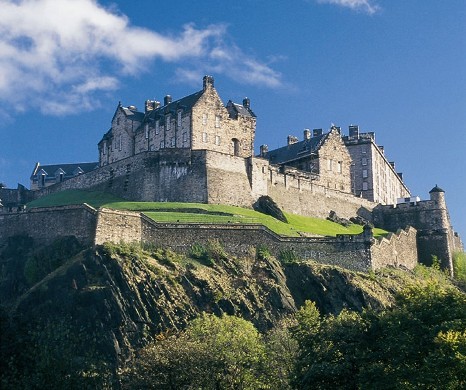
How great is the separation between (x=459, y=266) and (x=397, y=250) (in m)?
11.8

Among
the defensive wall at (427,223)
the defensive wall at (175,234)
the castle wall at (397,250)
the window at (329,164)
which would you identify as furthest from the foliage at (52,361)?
the window at (329,164)

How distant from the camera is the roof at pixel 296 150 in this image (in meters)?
103

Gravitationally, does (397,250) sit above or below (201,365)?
above

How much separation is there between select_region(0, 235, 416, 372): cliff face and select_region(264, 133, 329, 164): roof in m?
33.6

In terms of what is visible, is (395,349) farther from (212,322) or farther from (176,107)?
(176,107)

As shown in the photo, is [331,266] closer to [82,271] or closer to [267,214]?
[267,214]

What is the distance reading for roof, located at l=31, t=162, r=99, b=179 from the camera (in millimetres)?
113188

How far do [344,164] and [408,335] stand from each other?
6084 centimetres

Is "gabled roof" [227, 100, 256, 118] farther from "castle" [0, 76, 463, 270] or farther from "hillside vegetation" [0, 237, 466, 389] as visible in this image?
"hillside vegetation" [0, 237, 466, 389]

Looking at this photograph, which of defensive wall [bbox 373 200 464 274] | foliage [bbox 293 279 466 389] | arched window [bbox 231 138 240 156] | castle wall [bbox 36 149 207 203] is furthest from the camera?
arched window [bbox 231 138 240 156]

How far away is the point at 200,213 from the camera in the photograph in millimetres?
75938

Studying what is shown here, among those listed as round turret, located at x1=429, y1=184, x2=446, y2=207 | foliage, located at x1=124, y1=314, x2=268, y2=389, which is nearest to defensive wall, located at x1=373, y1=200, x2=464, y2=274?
round turret, located at x1=429, y1=184, x2=446, y2=207

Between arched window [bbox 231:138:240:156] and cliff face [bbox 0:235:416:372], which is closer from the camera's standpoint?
cliff face [bbox 0:235:416:372]

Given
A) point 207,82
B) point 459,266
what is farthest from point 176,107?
point 459,266
